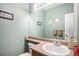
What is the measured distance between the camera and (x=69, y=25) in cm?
154

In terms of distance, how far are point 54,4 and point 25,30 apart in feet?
2.67

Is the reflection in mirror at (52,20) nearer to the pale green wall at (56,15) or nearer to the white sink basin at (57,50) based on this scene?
the pale green wall at (56,15)

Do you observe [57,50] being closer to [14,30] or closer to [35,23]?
[35,23]

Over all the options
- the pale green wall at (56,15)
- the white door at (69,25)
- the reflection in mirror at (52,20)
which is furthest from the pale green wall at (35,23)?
the white door at (69,25)

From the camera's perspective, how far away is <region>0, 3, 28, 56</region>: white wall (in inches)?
64.1

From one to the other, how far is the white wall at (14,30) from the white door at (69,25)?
847mm

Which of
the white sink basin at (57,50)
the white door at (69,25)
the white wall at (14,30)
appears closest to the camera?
the white sink basin at (57,50)

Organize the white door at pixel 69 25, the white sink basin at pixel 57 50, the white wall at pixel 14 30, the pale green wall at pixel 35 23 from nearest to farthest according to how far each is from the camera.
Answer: the white sink basin at pixel 57 50 → the white door at pixel 69 25 → the white wall at pixel 14 30 → the pale green wall at pixel 35 23

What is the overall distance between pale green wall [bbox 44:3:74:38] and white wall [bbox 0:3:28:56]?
0.47 meters

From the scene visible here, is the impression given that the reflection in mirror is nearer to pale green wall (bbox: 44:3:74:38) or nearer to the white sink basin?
pale green wall (bbox: 44:3:74:38)

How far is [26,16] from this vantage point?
1.86m

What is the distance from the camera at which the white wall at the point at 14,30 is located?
1629mm

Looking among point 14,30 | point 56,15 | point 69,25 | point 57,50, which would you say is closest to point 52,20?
point 56,15

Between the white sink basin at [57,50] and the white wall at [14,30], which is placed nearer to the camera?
the white sink basin at [57,50]
